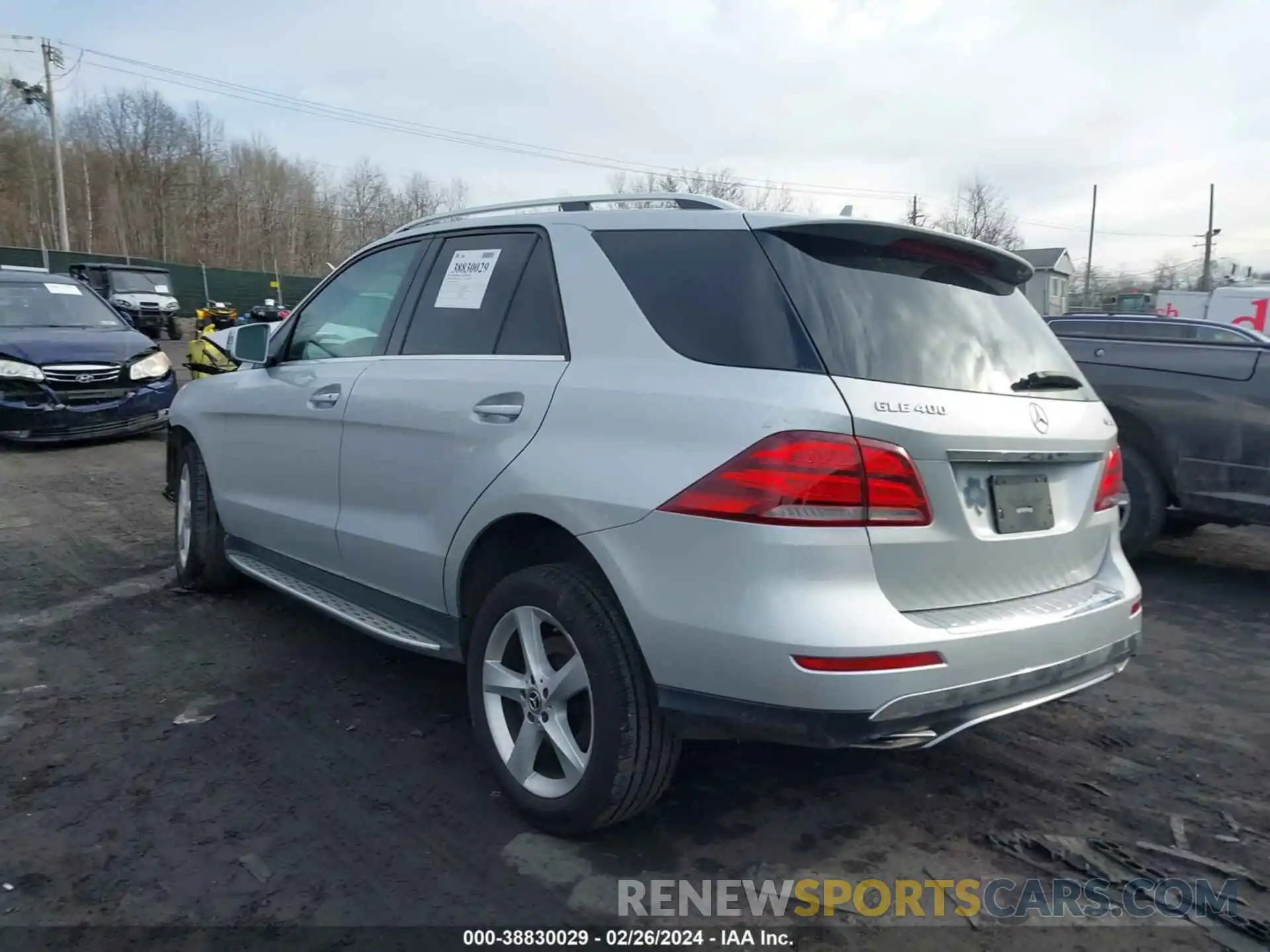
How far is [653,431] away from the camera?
2.59 m

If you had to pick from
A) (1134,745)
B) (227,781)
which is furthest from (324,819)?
(1134,745)

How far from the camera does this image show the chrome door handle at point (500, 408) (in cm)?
300

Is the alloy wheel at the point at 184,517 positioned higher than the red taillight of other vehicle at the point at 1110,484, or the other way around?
the red taillight of other vehicle at the point at 1110,484

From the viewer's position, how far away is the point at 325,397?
13.0 ft

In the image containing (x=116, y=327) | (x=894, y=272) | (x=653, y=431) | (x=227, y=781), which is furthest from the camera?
(x=116, y=327)

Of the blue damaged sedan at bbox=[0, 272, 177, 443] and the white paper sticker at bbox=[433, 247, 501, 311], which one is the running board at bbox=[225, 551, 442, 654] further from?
the blue damaged sedan at bbox=[0, 272, 177, 443]

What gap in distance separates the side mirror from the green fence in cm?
3448

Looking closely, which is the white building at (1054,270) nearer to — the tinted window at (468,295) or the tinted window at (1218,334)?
the tinted window at (1218,334)

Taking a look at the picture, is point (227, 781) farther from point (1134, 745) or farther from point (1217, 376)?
point (1217, 376)

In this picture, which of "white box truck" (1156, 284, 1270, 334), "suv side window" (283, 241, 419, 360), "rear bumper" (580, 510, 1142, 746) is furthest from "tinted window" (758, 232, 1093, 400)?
"white box truck" (1156, 284, 1270, 334)

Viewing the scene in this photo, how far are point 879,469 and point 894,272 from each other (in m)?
0.77

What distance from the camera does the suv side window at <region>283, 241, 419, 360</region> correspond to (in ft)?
12.9

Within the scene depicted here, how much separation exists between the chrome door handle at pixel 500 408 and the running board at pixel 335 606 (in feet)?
2.71

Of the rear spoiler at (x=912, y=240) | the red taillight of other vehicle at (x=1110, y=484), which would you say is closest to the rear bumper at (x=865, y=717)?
the red taillight of other vehicle at (x=1110, y=484)
